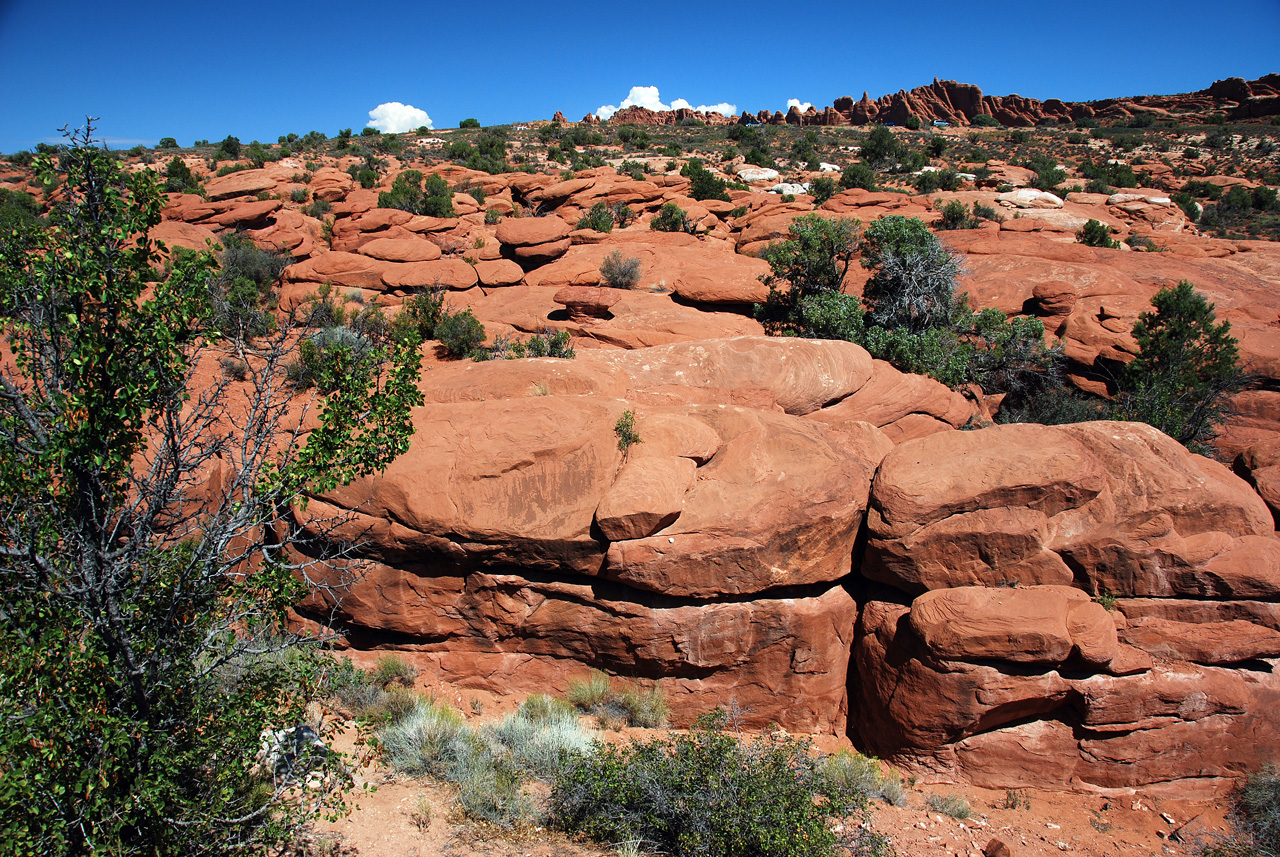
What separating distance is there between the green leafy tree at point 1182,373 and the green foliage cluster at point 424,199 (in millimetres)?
21006

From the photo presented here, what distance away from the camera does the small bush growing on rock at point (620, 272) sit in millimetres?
16219

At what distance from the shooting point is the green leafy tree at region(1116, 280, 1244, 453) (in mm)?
10742

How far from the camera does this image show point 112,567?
4.17m

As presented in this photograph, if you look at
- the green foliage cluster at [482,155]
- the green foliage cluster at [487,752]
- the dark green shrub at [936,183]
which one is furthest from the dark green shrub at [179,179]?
the dark green shrub at [936,183]

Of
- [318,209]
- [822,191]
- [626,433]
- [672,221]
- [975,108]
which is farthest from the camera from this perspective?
[975,108]

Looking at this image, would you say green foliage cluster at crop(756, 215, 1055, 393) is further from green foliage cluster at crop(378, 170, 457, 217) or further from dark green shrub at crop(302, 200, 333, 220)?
dark green shrub at crop(302, 200, 333, 220)

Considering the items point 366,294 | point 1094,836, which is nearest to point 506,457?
point 1094,836

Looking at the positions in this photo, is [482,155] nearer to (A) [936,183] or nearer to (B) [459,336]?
(A) [936,183]

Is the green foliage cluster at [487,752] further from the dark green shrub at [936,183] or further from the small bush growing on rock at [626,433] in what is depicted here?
the dark green shrub at [936,183]

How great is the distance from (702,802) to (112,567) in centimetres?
510

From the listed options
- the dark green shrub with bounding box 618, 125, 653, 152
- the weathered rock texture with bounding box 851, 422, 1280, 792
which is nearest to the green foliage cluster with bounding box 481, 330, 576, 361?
the weathered rock texture with bounding box 851, 422, 1280, 792

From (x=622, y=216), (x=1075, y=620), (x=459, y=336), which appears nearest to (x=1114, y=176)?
(x=622, y=216)

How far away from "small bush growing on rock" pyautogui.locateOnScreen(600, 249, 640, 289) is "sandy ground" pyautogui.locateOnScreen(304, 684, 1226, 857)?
1124cm

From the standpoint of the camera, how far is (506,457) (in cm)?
824
